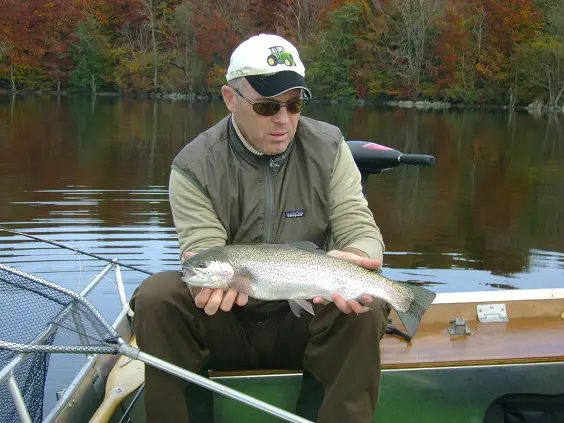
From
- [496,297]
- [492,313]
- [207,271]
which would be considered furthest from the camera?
[496,297]

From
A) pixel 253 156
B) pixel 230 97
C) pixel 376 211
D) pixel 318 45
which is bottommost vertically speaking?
pixel 376 211

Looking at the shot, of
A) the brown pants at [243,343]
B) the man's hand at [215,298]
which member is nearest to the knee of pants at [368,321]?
the brown pants at [243,343]

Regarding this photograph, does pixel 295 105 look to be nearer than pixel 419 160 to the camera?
Yes

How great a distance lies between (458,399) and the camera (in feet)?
10.5

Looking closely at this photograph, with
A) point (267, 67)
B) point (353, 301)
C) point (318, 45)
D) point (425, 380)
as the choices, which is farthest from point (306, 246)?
point (318, 45)

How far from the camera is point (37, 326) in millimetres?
3037

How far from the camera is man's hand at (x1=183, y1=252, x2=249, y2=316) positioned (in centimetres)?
259

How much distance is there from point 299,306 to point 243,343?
39 centimetres

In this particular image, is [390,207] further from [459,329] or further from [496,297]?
[459,329]

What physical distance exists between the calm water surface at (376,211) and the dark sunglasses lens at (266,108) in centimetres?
296

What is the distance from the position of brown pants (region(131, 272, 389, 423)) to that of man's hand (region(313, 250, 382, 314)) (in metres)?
0.03

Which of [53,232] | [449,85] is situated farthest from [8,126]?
[449,85]

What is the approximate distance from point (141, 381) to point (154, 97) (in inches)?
2397

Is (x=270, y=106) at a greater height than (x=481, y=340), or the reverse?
(x=270, y=106)
